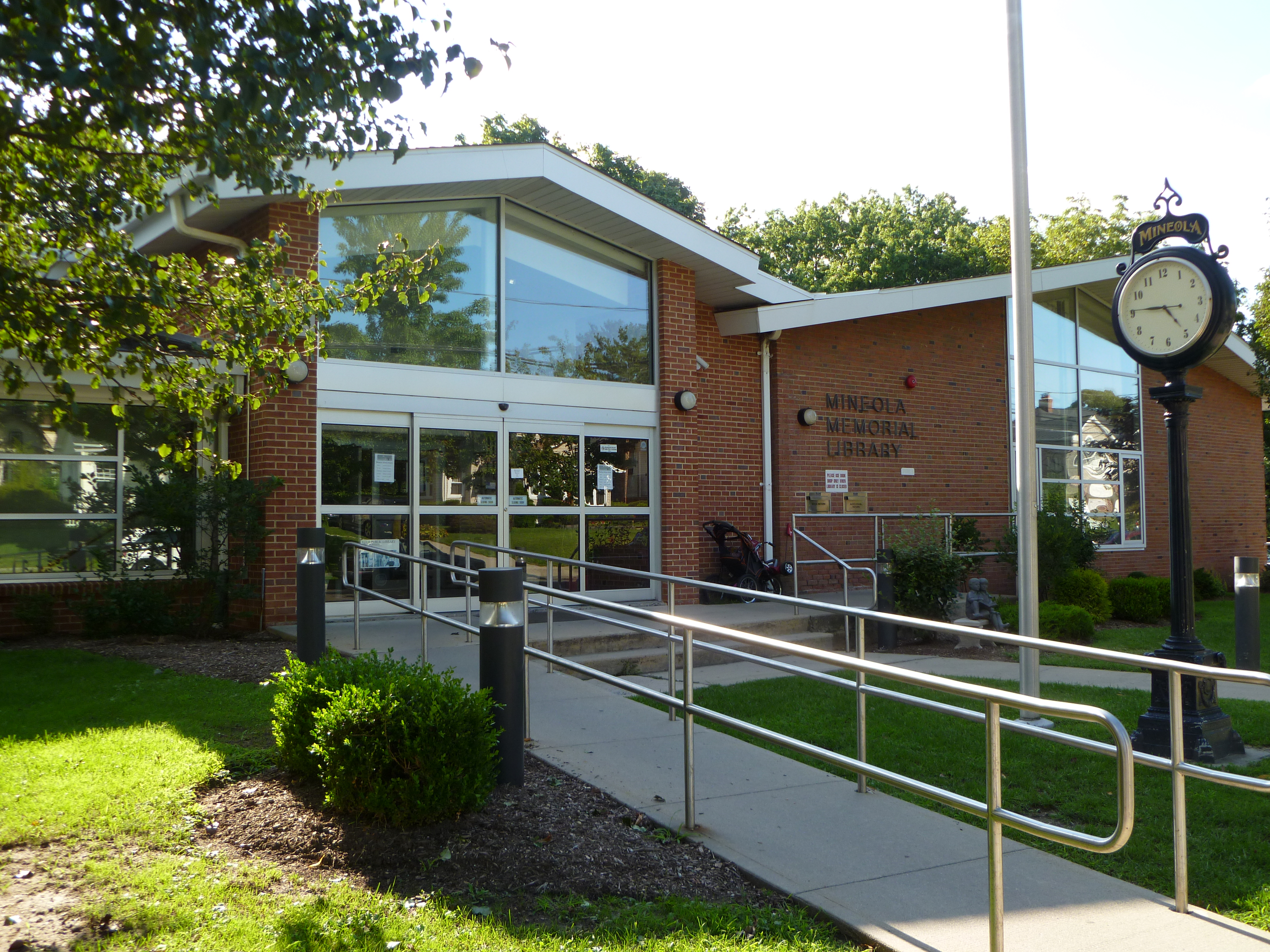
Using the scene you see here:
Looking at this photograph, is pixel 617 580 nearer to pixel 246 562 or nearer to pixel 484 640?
pixel 246 562

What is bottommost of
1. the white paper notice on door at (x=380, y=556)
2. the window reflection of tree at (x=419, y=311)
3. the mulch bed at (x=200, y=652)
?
the mulch bed at (x=200, y=652)

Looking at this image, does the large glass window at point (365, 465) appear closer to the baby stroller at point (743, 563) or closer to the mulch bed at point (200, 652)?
the mulch bed at point (200, 652)

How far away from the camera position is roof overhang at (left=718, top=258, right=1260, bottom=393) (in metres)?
12.3

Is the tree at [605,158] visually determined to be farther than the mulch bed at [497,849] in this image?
Yes

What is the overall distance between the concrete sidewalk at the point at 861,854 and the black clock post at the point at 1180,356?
91.3 inches

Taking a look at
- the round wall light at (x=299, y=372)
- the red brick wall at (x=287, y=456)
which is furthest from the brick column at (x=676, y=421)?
the round wall light at (x=299, y=372)

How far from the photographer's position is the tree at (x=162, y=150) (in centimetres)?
391

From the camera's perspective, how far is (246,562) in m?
9.07

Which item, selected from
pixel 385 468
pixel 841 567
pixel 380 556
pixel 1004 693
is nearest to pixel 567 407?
pixel 385 468

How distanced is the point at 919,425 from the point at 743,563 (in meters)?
4.36

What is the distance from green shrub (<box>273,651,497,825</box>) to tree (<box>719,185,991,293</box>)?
3404 cm

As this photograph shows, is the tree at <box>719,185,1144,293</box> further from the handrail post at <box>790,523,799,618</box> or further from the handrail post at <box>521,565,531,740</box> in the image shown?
the handrail post at <box>521,565,531,740</box>

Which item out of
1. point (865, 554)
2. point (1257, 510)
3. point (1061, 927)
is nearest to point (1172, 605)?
point (1061, 927)

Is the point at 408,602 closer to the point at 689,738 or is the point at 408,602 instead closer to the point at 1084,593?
the point at 689,738
